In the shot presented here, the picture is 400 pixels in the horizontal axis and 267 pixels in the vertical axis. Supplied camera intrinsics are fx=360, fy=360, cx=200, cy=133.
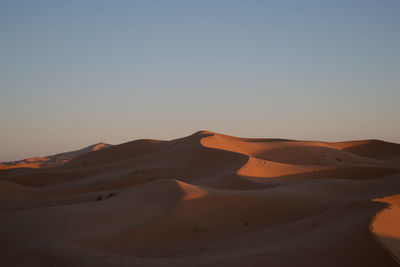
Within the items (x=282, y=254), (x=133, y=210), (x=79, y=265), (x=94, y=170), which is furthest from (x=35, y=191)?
(x=282, y=254)

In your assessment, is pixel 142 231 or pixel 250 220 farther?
pixel 250 220

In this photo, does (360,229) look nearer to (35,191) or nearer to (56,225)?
(56,225)

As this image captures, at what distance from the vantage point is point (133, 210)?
419 inches

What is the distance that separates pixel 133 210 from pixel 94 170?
17.8 metres

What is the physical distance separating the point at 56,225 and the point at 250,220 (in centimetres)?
551

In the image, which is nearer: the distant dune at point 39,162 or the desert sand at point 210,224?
the desert sand at point 210,224

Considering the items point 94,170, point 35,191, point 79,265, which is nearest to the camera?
point 79,265

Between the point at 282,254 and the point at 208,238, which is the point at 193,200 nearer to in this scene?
the point at 208,238

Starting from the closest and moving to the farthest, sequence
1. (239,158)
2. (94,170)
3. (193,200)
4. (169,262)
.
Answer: (169,262), (193,200), (239,158), (94,170)

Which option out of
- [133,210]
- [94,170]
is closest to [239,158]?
[94,170]

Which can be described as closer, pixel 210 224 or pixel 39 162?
pixel 210 224

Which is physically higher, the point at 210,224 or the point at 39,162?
the point at 210,224

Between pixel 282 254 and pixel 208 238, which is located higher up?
pixel 282 254

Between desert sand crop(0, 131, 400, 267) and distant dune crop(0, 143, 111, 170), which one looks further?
distant dune crop(0, 143, 111, 170)
